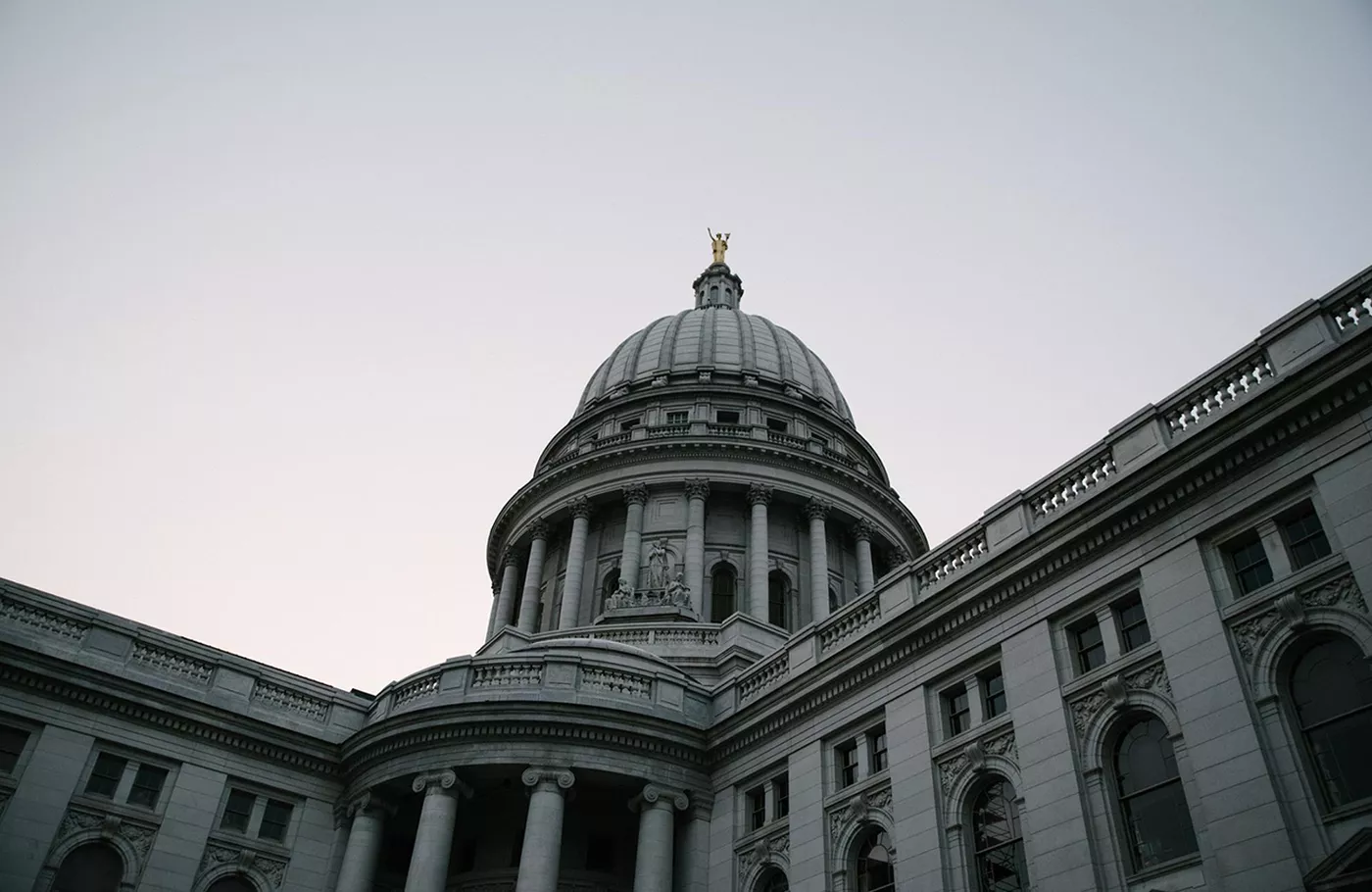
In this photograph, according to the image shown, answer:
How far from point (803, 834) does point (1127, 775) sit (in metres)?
9.65

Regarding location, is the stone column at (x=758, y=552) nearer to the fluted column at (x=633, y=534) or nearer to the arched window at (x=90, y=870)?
the fluted column at (x=633, y=534)

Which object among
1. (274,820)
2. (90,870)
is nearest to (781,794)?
(274,820)

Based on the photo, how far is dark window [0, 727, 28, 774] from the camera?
29.9m

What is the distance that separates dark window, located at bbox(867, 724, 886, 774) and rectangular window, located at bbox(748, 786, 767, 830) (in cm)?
440

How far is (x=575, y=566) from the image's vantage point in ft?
185

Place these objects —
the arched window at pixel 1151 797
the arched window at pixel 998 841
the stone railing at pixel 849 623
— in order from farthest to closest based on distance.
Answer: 1. the stone railing at pixel 849 623
2. the arched window at pixel 998 841
3. the arched window at pixel 1151 797

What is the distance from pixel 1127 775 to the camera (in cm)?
2239

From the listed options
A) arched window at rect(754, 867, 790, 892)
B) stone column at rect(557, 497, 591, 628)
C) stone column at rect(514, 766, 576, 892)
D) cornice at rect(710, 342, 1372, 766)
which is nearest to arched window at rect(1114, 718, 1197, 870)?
cornice at rect(710, 342, 1372, 766)

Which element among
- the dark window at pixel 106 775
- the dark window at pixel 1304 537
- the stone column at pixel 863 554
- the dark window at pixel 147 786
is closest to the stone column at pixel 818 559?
the stone column at pixel 863 554

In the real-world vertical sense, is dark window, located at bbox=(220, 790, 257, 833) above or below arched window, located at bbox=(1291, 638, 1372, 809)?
above

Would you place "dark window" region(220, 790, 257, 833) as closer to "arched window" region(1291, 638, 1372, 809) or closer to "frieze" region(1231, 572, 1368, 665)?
"frieze" region(1231, 572, 1368, 665)

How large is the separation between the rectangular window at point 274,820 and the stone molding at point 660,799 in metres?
10.5

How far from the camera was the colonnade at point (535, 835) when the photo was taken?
100 ft

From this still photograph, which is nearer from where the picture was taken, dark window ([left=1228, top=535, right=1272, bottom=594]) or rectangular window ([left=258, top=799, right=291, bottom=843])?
dark window ([left=1228, top=535, right=1272, bottom=594])
